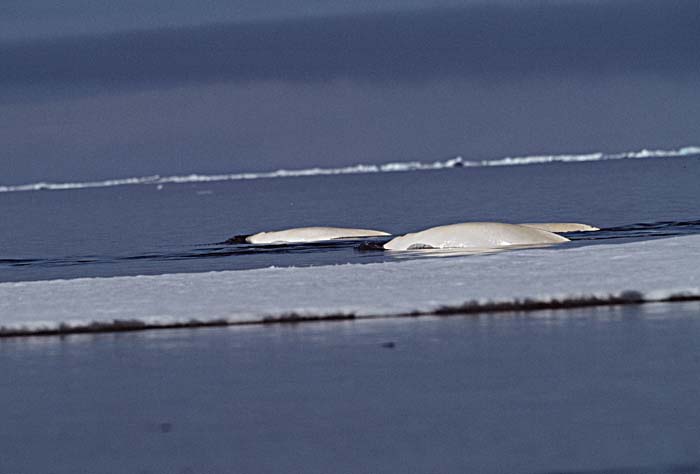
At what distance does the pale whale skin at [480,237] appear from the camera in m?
25.6

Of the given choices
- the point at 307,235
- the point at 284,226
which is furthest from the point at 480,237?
the point at 284,226

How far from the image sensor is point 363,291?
16.2 metres

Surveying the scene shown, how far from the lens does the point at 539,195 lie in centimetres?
6619

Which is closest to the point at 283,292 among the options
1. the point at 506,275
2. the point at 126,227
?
the point at 506,275

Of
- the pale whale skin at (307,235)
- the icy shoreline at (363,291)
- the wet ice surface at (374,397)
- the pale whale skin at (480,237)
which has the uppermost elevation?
the pale whale skin at (307,235)

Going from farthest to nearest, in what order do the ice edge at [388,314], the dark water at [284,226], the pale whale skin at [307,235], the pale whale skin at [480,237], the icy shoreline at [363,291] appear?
the pale whale skin at [307,235] → the dark water at [284,226] → the pale whale skin at [480,237] → the icy shoreline at [363,291] → the ice edge at [388,314]

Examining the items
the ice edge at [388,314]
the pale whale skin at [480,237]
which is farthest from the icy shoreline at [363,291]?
the pale whale skin at [480,237]

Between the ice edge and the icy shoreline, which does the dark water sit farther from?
the ice edge

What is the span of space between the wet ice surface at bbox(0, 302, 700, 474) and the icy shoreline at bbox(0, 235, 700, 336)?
57 cm

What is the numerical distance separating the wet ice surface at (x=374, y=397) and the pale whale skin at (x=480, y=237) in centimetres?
1151

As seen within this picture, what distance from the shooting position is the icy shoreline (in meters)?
14.7

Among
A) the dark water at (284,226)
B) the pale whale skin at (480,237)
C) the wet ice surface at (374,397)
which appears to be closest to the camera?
the wet ice surface at (374,397)

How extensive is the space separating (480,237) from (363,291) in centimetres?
995

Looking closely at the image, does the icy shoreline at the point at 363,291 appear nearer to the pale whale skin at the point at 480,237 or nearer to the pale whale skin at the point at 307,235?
the pale whale skin at the point at 480,237
